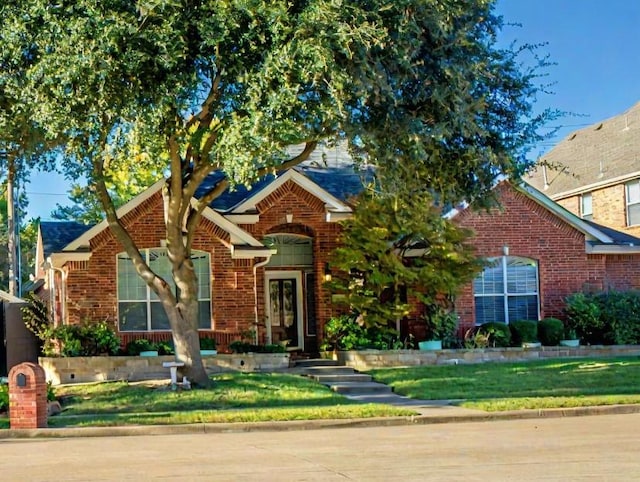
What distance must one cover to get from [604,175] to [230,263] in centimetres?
1646

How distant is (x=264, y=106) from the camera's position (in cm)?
1673

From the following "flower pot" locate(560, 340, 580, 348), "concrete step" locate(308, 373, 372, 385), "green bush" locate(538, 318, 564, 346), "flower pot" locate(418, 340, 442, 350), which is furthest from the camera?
"flower pot" locate(560, 340, 580, 348)

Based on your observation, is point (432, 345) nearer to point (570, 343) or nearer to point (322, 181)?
point (570, 343)

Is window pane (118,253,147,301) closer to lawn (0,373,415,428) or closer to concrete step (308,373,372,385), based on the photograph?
lawn (0,373,415,428)

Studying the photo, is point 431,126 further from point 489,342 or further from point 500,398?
Answer: point 489,342

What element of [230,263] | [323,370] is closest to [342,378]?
[323,370]

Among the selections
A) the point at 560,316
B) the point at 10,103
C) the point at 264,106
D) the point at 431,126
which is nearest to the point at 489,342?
the point at 560,316

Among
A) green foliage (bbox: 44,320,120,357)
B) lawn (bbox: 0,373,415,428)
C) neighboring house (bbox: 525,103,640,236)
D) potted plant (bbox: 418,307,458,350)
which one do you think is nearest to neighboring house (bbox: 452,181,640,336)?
potted plant (bbox: 418,307,458,350)

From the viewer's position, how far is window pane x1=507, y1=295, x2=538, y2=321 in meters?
27.9

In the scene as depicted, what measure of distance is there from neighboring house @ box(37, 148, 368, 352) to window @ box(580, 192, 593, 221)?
13.1 m

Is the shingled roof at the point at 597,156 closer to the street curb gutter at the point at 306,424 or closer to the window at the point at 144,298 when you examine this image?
the window at the point at 144,298

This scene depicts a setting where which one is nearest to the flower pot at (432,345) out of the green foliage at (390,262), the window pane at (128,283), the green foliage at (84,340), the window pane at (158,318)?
the green foliage at (390,262)

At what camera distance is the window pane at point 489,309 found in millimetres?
27688

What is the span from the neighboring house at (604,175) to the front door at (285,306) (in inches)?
407
